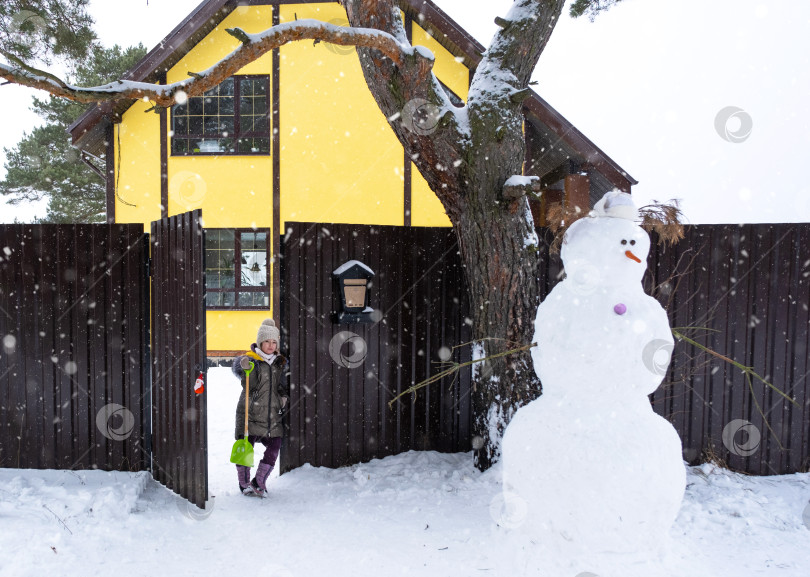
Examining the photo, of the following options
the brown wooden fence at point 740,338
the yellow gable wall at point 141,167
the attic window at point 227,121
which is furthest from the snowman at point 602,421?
the yellow gable wall at point 141,167

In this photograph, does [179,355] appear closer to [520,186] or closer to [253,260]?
[520,186]

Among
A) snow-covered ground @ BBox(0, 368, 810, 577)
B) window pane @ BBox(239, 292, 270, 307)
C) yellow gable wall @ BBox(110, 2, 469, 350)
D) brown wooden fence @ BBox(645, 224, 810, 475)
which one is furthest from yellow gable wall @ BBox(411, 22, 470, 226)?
snow-covered ground @ BBox(0, 368, 810, 577)

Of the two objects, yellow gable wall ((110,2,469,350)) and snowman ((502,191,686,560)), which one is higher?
yellow gable wall ((110,2,469,350))

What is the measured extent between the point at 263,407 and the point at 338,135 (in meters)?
6.92

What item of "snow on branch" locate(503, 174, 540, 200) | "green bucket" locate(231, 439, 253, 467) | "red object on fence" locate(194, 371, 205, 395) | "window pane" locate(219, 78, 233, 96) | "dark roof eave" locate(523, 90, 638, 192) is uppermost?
"window pane" locate(219, 78, 233, 96)

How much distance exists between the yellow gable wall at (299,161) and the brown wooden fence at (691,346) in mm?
5370

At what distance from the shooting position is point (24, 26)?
6258mm

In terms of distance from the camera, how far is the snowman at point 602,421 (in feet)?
8.64

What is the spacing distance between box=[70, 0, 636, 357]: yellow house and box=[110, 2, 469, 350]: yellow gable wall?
0.06ft

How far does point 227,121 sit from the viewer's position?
34.4 ft

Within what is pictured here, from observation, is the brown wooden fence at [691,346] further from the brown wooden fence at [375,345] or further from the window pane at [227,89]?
the window pane at [227,89]

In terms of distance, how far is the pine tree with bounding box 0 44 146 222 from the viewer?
1833 cm

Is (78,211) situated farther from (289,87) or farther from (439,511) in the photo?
(439,511)

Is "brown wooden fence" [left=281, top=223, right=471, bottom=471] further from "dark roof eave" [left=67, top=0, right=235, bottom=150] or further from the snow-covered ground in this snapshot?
"dark roof eave" [left=67, top=0, right=235, bottom=150]
